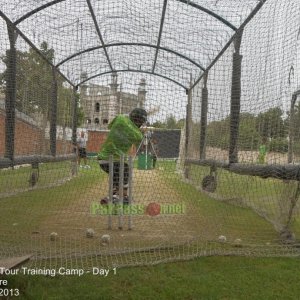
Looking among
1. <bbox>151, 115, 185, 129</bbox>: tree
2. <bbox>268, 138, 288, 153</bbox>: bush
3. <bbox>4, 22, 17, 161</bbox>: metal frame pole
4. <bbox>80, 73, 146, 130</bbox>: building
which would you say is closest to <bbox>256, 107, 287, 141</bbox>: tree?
<bbox>268, 138, 288, 153</bbox>: bush

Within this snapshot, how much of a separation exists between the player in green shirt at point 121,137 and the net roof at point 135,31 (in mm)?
1252

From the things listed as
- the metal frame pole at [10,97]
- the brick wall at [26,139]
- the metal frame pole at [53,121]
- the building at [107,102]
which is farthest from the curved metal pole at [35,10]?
the metal frame pole at [53,121]

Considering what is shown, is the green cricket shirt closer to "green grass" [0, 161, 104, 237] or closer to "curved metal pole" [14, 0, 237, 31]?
"green grass" [0, 161, 104, 237]

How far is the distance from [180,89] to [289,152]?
1.89 metres

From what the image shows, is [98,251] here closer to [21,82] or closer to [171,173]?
[171,173]

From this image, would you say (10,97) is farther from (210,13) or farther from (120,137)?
(210,13)

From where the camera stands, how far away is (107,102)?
21.4ft

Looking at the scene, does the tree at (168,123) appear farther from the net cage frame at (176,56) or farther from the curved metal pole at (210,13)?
the curved metal pole at (210,13)

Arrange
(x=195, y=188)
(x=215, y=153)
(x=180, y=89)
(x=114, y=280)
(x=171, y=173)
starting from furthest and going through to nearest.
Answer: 1. (x=195, y=188)
2. (x=215, y=153)
3. (x=171, y=173)
4. (x=180, y=89)
5. (x=114, y=280)

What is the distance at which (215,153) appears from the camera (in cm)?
851

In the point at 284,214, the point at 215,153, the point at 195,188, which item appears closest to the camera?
the point at 284,214

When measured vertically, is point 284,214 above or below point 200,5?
below

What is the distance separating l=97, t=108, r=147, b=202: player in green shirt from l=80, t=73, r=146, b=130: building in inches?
7.0

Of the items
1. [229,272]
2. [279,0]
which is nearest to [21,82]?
[279,0]
